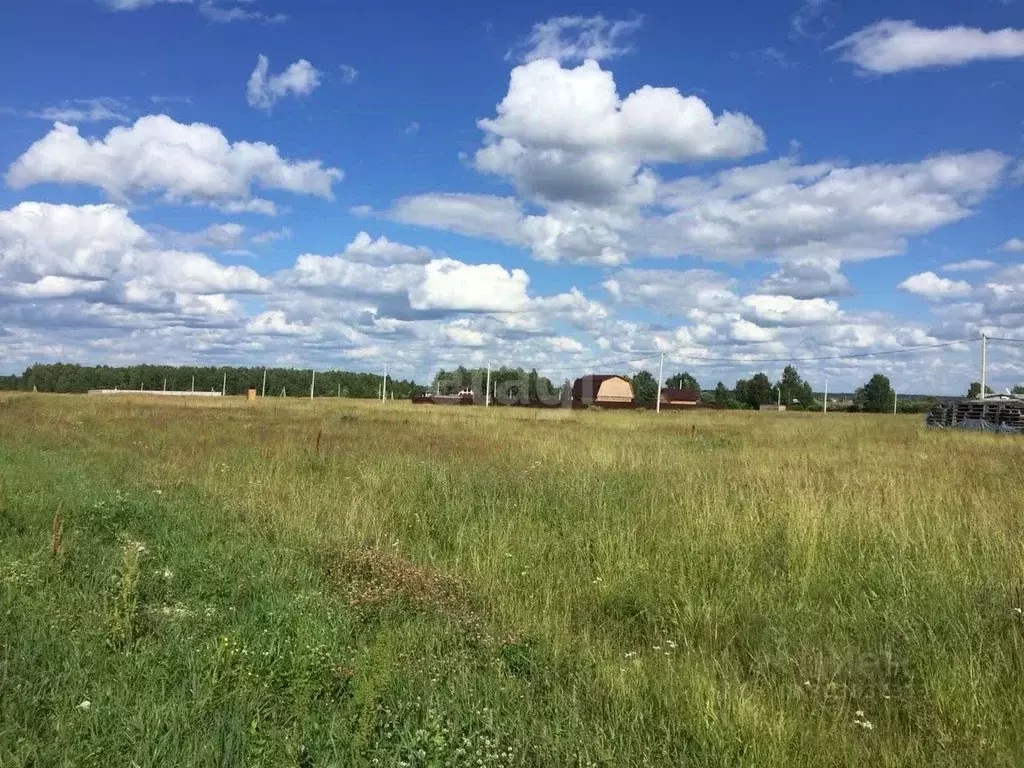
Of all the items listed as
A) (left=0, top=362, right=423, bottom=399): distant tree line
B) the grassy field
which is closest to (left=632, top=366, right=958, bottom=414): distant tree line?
(left=0, top=362, right=423, bottom=399): distant tree line

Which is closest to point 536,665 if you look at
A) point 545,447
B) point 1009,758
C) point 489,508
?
point 1009,758

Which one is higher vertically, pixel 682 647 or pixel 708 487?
pixel 708 487

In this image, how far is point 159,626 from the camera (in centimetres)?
446

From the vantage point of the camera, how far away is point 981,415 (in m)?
29.6

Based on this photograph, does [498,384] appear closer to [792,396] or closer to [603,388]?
[603,388]

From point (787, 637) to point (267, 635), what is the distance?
3.32 meters

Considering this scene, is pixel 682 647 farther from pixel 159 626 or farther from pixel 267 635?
pixel 159 626

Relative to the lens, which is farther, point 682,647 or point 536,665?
point 682,647

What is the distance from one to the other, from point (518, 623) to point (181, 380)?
128 m

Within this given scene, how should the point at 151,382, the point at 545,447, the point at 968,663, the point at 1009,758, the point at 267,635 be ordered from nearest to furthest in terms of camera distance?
the point at 1009,758
the point at 968,663
the point at 267,635
the point at 545,447
the point at 151,382

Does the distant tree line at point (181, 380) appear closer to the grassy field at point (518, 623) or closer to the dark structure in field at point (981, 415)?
the dark structure in field at point (981, 415)

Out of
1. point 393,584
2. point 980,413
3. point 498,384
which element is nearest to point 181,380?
point 498,384

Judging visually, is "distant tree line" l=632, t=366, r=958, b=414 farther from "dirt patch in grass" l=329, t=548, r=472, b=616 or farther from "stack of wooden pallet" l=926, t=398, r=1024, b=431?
"dirt patch in grass" l=329, t=548, r=472, b=616

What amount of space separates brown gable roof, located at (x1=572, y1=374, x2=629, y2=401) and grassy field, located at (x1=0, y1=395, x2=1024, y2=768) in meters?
84.5
